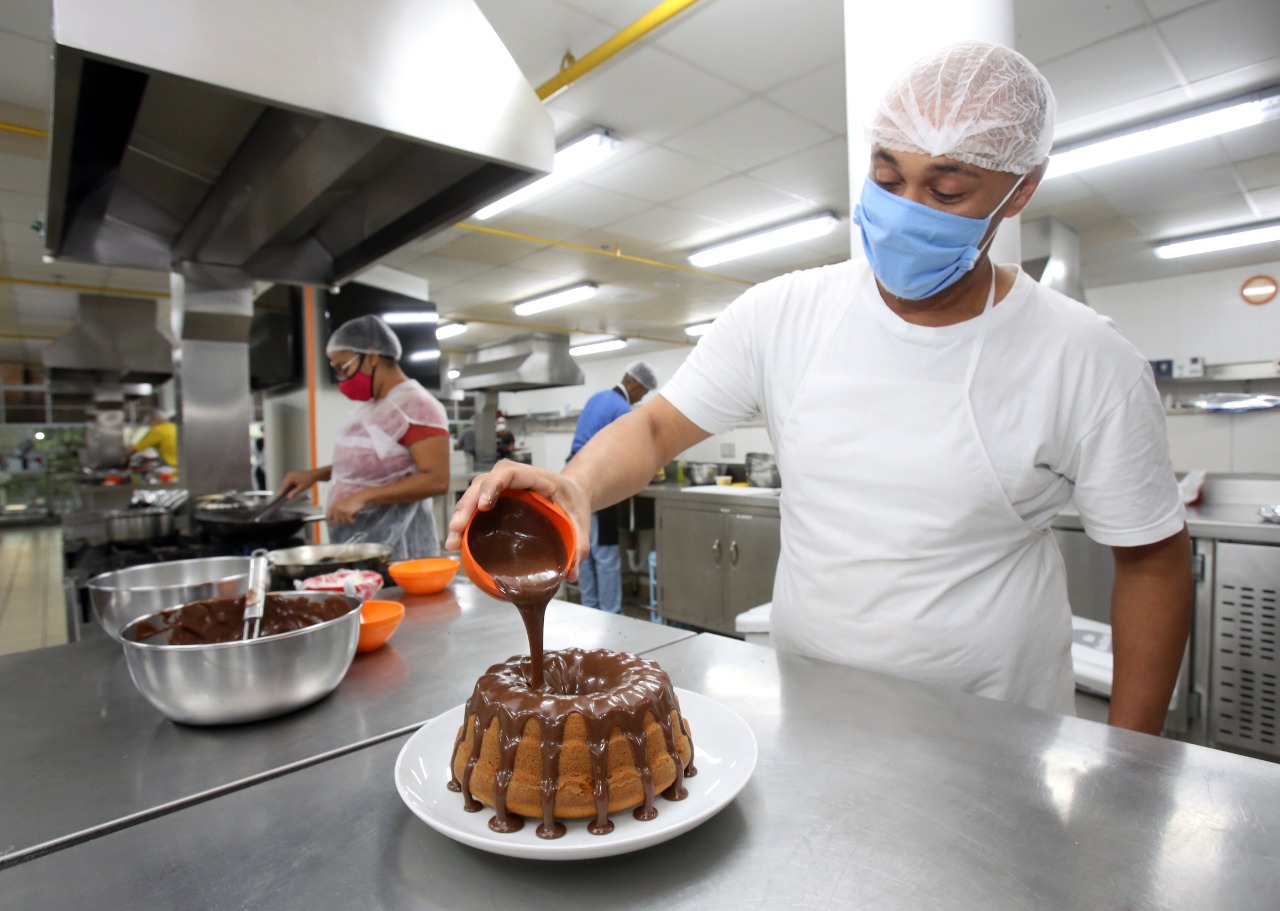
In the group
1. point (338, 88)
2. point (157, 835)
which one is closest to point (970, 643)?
point (157, 835)

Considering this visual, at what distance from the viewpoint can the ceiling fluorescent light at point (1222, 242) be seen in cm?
620

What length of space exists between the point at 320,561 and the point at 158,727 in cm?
90

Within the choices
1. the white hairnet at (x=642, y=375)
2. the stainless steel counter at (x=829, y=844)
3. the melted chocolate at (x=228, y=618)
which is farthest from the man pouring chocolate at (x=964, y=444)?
the white hairnet at (x=642, y=375)

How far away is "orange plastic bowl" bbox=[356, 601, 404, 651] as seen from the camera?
4.44 ft

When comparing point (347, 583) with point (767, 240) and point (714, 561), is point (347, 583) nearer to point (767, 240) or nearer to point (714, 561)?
point (714, 561)

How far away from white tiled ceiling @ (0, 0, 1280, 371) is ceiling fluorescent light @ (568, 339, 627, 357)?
4361 millimetres

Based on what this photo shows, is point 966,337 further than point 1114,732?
Yes

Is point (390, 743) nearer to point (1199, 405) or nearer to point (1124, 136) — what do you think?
point (1124, 136)

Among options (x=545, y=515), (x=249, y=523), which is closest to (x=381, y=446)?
(x=249, y=523)

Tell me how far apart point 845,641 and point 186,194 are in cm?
237

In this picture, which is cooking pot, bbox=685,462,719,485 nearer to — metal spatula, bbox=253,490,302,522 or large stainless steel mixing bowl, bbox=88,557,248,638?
metal spatula, bbox=253,490,302,522

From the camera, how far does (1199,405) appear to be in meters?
7.42

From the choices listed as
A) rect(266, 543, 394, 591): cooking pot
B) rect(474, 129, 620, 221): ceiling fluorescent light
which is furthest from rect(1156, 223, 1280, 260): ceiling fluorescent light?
rect(266, 543, 394, 591): cooking pot

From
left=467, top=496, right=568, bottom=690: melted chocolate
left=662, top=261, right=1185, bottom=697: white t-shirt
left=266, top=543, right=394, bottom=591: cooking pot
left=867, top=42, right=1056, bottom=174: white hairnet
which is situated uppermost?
left=867, top=42, right=1056, bottom=174: white hairnet
